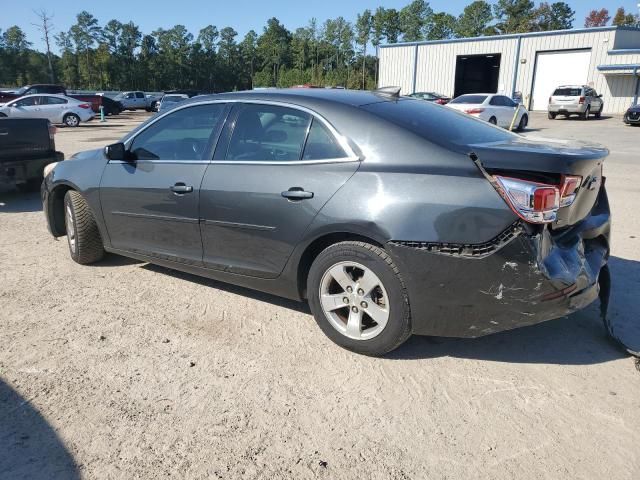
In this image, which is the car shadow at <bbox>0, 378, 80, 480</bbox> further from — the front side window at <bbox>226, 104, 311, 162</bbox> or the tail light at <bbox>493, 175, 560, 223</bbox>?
the tail light at <bbox>493, 175, 560, 223</bbox>

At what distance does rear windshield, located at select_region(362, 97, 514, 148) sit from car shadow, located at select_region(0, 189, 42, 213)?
615 centimetres

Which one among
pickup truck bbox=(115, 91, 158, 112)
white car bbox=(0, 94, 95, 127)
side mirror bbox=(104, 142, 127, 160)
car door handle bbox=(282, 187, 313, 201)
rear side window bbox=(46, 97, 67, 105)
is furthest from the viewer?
pickup truck bbox=(115, 91, 158, 112)

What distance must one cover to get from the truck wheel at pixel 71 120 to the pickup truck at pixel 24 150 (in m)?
19.3

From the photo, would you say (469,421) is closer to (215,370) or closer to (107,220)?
(215,370)

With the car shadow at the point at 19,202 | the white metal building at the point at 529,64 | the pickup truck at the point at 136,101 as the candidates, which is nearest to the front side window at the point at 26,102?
the car shadow at the point at 19,202

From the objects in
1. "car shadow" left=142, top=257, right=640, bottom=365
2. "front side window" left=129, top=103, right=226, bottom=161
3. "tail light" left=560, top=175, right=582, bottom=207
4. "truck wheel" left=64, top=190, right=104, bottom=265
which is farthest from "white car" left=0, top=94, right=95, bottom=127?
"tail light" left=560, top=175, right=582, bottom=207

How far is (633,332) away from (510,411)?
1.45 metres

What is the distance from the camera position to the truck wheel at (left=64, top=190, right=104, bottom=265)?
184 inches

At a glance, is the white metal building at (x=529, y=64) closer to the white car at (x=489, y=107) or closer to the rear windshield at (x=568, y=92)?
the rear windshield at (x=568, y=92)

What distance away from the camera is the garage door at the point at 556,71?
35.7 m

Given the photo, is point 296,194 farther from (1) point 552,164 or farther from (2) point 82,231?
(2) point 82,231

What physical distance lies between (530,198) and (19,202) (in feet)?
26.3

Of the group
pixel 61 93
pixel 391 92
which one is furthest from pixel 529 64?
pixel 391 92

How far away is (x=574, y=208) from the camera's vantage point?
115 inches
